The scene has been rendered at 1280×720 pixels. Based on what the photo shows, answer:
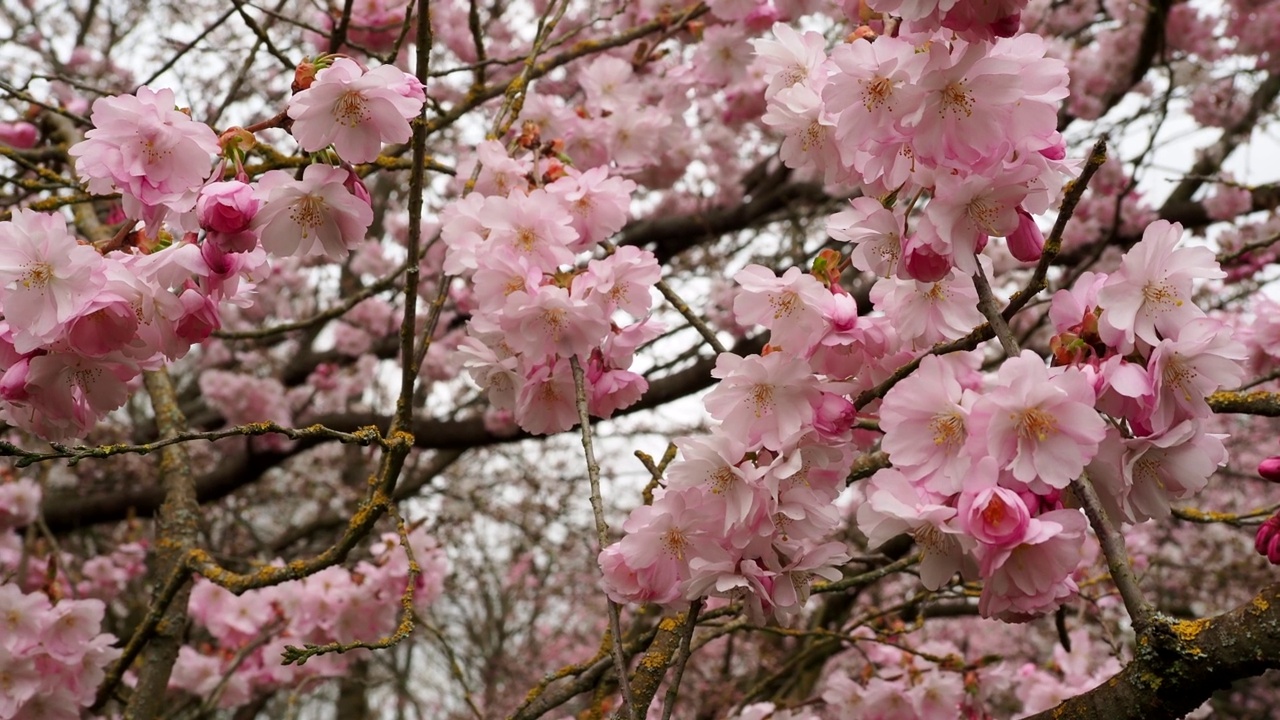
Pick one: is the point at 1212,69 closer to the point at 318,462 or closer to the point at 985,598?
the point at 985,598

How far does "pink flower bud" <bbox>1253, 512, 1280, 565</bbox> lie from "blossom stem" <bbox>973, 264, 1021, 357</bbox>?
0.57 meters

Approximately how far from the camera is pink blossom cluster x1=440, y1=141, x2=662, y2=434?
5.22 ft

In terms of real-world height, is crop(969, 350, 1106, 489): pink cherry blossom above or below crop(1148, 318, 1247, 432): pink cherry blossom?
above

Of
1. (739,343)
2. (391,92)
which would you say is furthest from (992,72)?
(739,343)

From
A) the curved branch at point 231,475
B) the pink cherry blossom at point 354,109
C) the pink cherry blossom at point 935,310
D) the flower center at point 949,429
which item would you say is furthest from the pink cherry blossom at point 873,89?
the curved branch at point 231,475

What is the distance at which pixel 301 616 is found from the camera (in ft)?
11.1

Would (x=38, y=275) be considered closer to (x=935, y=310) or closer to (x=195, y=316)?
(x=195, y=316)

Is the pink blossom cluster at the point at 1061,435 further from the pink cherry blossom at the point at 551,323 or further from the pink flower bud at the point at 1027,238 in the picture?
the pink cherry blossom at the point at 551,323

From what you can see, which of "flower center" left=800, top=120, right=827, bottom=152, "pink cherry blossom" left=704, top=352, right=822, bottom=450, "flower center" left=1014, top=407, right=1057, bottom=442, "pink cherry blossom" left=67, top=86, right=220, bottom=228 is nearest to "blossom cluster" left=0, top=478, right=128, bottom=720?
"pink cherry blossom" left=67, top=86, right=220, bottom=228

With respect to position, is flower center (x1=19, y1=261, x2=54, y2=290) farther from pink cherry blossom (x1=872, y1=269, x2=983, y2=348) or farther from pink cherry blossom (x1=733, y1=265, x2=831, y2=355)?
pink cherry blossom (x1=872, y1=269, x2=983, y2=348)

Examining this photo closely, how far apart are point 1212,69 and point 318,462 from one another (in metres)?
6.62

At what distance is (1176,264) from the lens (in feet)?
3.94

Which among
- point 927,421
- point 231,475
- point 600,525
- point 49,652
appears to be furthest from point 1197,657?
point 231,475

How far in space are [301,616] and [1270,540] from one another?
2948 mm
